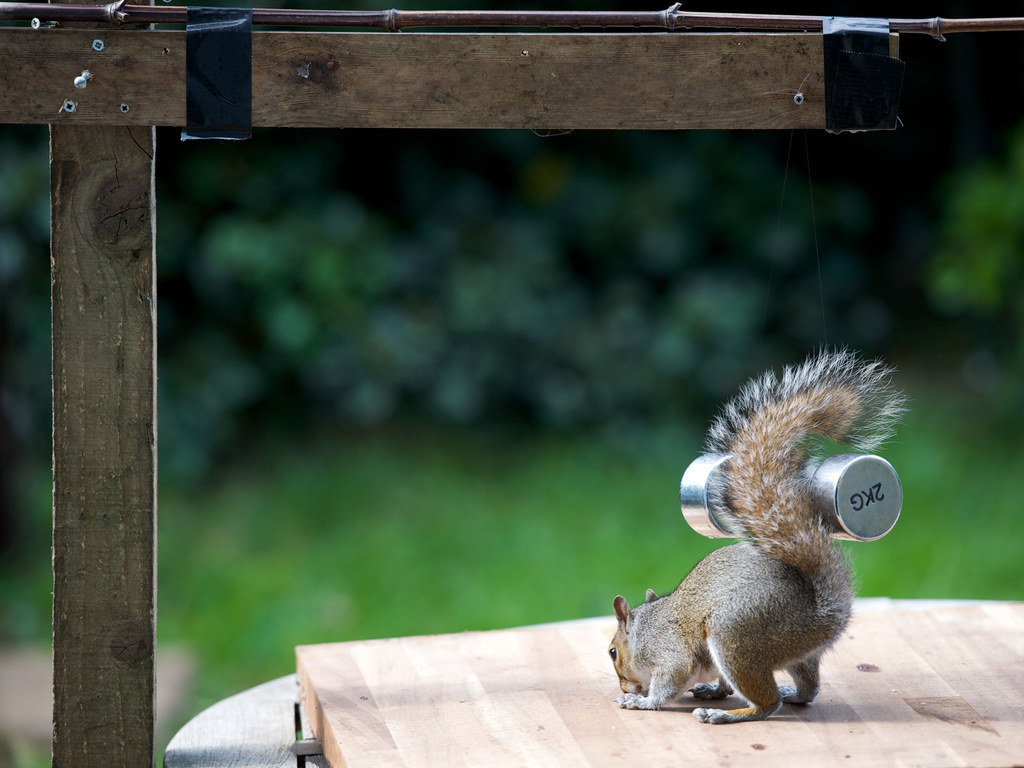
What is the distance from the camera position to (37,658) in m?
3.63

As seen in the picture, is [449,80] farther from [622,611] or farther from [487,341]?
[487,341]

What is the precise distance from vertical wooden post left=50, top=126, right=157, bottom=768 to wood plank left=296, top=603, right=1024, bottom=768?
0.29 meters

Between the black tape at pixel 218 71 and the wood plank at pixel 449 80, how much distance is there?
13 millimetres

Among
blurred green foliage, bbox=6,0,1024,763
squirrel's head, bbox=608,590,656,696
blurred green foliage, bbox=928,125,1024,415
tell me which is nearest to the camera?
squirrel's head, bbox=608,590,656,696

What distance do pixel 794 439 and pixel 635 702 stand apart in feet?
1.37

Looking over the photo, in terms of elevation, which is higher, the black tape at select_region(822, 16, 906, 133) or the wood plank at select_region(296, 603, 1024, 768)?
the black tape at select_region(822, 16, 906, 133)

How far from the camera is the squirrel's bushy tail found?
1.53 meters

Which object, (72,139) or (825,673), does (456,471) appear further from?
(72,139)

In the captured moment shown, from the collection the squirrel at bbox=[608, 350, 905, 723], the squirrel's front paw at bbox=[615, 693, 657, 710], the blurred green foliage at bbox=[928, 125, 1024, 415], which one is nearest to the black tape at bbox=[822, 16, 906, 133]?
the squirrel at bbox=[608, 350, 905, 723]

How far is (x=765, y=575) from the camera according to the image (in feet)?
5.06

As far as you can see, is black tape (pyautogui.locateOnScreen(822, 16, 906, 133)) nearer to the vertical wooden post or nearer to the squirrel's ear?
the squirrel's ear

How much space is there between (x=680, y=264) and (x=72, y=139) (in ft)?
10.6

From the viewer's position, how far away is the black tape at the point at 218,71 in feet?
4.74

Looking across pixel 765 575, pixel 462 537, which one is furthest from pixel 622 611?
pixel 462 537
